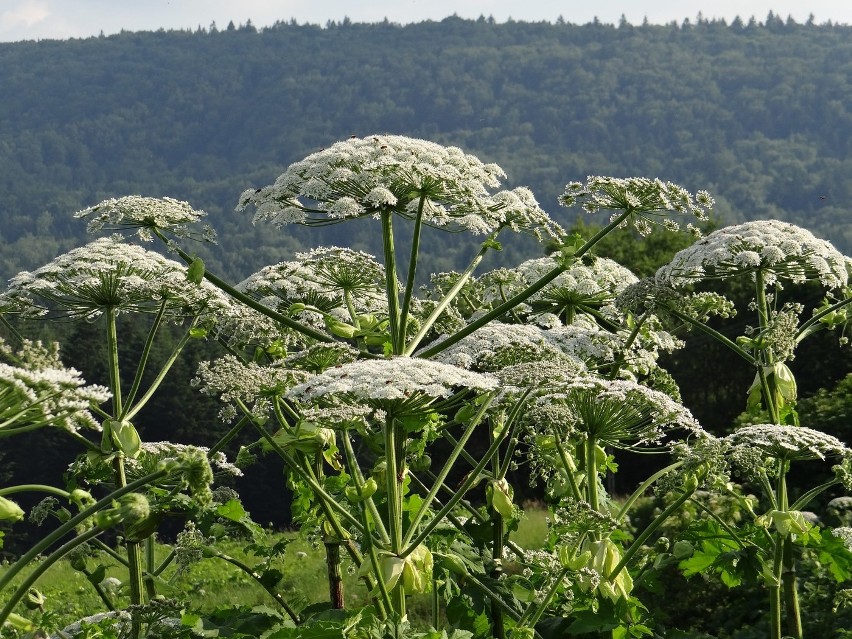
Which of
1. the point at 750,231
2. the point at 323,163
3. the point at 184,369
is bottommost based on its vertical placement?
the point at 184,369

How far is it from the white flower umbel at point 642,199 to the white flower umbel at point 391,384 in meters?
1.98

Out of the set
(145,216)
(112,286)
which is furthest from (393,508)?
(112,286)

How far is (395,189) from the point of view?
7004 mm

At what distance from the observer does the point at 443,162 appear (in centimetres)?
711

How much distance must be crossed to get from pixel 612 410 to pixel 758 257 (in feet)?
6.12

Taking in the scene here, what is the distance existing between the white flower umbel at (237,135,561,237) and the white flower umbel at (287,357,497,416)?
1316mm

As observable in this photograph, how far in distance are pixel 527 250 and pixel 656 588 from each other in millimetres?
184424

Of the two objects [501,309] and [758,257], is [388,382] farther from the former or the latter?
[758,257]

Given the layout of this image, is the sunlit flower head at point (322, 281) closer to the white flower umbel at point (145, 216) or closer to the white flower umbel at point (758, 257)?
the white flower umbel at point (145, 216)

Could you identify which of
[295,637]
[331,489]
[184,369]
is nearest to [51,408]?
[295,637]

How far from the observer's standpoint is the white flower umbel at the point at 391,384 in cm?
535

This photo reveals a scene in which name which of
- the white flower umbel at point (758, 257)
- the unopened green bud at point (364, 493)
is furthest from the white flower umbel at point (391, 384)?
the white flower umbel at point (758, 257)

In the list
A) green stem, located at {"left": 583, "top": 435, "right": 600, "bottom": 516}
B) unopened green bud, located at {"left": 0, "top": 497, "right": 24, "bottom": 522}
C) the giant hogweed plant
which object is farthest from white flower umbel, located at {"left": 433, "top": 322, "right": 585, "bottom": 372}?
unopened green bud, located at {"left": 0, "top": 497, "right": 24, "bottom": 522}

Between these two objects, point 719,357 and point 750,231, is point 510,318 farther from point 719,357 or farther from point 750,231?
point 719,357
